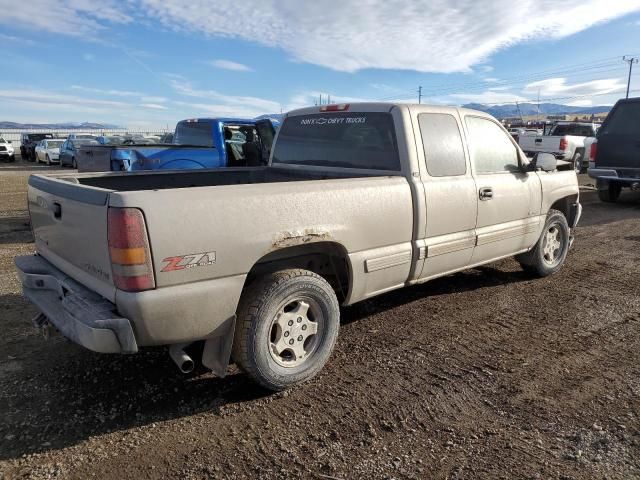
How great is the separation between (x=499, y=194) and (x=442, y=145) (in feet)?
2.85

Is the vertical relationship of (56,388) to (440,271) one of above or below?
below

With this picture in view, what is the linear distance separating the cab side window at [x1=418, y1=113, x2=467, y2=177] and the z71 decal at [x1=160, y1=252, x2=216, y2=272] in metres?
2.07

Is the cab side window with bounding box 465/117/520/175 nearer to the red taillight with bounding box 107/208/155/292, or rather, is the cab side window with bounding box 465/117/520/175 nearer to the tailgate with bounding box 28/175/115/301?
the red taillight with bounding box 107/208/155/292

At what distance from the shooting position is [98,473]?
248 cm

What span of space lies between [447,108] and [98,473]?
3.82m

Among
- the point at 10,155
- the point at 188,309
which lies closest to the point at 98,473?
the point at 188,309

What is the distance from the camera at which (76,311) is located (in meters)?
2.69

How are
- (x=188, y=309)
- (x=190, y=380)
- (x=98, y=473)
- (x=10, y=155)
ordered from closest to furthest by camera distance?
(x=98, y=473) < (x=188, y=309) < (x=190, y=380) < (x=10, y=155)

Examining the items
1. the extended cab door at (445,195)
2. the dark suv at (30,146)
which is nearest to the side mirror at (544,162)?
the extended cab door at (445,195)

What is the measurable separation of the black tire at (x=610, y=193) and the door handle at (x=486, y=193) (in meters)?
8.34

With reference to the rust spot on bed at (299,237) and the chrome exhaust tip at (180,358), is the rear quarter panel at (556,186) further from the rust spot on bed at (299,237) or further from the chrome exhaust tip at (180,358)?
the chrome exhaust tip at (180,358)

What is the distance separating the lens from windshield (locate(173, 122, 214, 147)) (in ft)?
30.2

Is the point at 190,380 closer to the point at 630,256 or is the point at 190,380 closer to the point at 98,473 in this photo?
the point at 98,473

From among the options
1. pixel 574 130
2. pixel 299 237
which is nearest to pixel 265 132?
pixel 299 237
